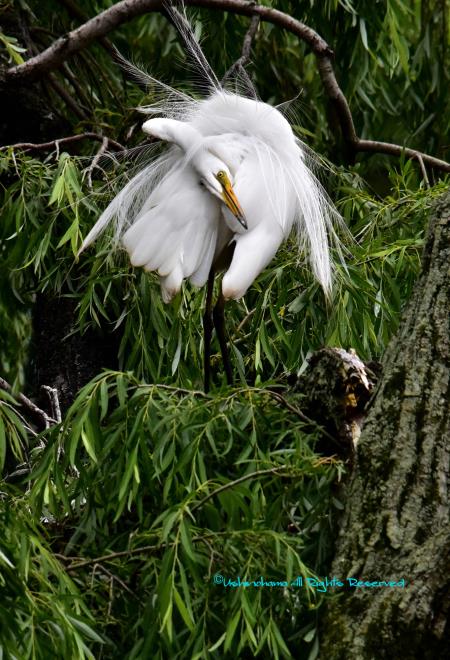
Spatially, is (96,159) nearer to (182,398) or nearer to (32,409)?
(32,409)

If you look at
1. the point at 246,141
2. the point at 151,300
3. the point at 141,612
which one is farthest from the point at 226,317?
the point at 141,612

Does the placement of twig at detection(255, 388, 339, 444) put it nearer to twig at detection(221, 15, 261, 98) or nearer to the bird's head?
the bird's head

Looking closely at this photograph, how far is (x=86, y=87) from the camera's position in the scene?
10.0ft

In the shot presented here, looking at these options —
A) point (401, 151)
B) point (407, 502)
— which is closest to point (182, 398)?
point (407, 502)

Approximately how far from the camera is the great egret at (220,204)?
204 centimetres

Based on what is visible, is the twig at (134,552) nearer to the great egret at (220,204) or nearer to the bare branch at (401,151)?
the great egret at (220,204)

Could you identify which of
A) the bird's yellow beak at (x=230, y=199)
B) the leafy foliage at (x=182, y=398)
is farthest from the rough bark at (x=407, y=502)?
the bird's yellow beak at (x=230, y=199)

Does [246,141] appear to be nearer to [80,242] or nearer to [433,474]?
[80,242]

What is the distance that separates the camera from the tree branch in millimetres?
2545

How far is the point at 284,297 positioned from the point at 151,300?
0.26 metres

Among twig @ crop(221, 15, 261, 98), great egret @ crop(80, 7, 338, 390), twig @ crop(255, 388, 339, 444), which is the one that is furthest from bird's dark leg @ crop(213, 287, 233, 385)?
twig @ crop(255, 388, 339, 444)

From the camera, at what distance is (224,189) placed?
2012mm

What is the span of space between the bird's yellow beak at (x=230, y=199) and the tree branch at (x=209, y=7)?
0.57m

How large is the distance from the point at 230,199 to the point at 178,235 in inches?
4.8
